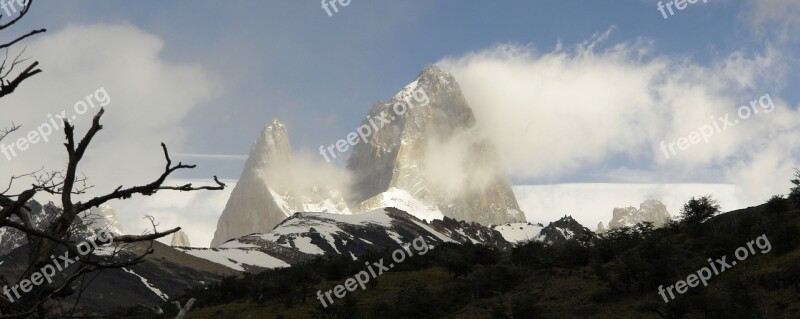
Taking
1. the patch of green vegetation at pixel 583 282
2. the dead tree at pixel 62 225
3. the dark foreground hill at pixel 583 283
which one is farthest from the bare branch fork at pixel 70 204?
the dark foreground hill at pixel 583 283

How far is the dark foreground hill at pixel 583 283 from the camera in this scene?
2694 cm

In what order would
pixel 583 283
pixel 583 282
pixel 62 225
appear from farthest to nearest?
pixel 583 282
pixel 583 283
pixel 62 225

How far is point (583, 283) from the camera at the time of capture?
113 feet

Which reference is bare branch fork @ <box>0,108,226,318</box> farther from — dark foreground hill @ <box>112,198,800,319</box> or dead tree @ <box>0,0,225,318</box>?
dark foreground hill @ <box>112,198,800,319</box>

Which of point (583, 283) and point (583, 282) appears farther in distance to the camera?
point (583, 282)

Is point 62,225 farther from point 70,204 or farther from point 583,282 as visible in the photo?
point 583,282

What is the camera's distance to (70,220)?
6277mm

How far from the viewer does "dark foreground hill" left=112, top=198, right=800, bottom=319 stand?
26.9 metres

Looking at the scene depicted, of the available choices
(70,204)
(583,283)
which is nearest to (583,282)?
(583,283)

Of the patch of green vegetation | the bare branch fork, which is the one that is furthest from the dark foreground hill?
the bare branch fork

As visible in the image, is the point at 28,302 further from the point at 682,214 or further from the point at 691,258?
the point at 682,214

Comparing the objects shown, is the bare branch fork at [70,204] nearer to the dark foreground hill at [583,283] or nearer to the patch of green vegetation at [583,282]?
the patch of green vegetation at [583,282]

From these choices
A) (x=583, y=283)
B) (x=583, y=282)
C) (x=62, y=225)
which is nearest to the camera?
(x=62, y=225)

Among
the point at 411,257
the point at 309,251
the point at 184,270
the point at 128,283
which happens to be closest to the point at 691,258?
the point at 411,257
